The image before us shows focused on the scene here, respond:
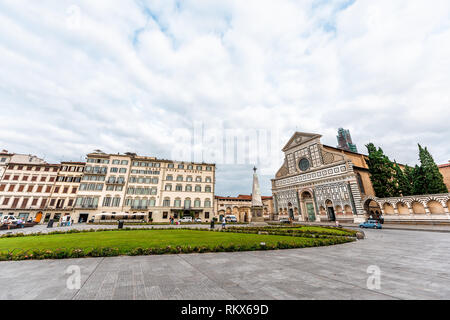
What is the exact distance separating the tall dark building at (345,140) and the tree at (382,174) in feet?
243

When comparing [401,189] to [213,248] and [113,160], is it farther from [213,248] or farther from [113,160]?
[113,160]

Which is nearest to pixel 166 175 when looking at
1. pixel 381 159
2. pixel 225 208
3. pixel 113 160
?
pixel 113 160

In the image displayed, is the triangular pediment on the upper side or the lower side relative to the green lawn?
upper

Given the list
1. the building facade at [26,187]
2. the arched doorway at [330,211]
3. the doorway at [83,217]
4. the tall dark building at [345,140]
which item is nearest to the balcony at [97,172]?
the building facade at [26,187]

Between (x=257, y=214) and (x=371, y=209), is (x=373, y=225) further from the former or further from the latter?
(x=257, y=214)

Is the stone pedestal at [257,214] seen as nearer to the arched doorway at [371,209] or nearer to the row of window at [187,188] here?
the row of window at [187,188]

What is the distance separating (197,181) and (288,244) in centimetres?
3766

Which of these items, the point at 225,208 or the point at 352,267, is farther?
the point at 225,208

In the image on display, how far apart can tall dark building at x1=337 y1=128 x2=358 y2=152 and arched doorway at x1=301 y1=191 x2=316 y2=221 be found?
241ft

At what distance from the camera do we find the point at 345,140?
105375 mm

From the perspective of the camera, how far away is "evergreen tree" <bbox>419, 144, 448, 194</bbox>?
29828 millimetres

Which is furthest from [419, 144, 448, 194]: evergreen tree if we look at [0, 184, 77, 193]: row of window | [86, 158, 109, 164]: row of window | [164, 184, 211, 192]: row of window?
[0, 184, 77, 193]: row of window

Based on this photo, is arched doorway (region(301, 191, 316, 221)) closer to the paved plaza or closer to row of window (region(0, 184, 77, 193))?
the paved plaza

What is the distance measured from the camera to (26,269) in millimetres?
5895
